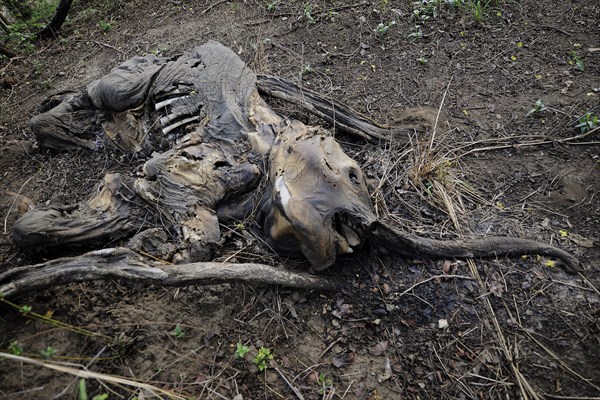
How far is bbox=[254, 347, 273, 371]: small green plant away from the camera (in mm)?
2164

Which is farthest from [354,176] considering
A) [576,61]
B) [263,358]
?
[576,61]

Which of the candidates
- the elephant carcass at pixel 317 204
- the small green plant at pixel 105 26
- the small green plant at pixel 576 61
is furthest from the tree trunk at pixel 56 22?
the small green plant at pixel 576 61

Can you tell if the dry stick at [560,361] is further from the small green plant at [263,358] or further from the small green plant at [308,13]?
the small green plant at [308,13]

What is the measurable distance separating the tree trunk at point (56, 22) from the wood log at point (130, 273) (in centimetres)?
501

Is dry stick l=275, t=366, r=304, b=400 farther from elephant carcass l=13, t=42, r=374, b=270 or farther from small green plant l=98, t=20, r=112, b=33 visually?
small green plant l=98, t=20, r=112, b=33

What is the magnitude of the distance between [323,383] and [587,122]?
9.69 ft

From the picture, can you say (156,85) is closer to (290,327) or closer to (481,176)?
(290,327)

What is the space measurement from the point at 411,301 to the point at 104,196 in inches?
93.1

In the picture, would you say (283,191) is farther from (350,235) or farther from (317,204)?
(350,235)

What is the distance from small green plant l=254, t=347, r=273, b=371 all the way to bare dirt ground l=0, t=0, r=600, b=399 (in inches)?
2.1

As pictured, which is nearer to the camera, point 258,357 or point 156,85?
point 258,357

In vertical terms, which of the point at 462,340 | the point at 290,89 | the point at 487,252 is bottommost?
the point at 462,340

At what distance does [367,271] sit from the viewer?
2432 millimetres

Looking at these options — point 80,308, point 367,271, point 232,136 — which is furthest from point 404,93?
point 80,308
